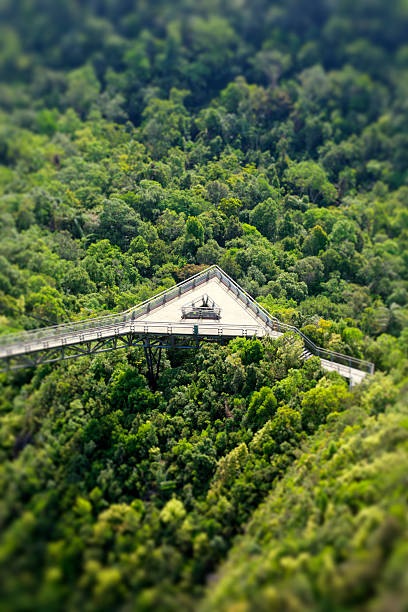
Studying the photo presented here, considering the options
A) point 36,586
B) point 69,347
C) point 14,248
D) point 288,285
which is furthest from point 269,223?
point 36,586

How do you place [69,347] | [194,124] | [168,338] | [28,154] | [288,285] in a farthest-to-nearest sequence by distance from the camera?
[194,124] < [28,154] < [288,285] < [168,338] < [69,347]

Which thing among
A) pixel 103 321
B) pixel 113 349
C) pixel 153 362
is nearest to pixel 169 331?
pixel 113 349

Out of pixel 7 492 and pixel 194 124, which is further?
pixel 194 124

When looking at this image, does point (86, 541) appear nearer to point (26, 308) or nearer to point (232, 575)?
point (232, 575)

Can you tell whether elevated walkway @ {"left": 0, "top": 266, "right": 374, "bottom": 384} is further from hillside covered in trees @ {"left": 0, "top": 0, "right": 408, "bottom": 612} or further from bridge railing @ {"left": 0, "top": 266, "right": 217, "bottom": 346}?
hillside covered in trees @ {"left": 0, "top": 0, "right": 408, "bottom": 612}

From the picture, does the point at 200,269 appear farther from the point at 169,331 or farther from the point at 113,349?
the point at 113,349
